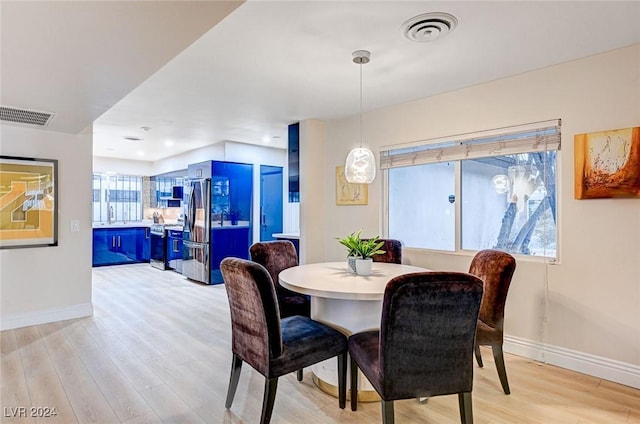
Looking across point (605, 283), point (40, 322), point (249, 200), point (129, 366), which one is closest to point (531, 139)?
point (605, 283)

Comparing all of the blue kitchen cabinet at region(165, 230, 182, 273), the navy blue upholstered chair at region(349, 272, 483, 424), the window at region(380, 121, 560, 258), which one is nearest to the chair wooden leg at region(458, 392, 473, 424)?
the navy blue upholstered chair at region(349, 272, 483, 424)

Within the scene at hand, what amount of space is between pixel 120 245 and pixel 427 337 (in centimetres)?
771

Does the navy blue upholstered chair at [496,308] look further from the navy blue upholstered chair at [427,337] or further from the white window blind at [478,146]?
the white window blind at [478,146]

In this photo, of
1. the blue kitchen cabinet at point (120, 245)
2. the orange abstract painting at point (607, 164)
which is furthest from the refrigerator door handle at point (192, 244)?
the orange abstract painting at point (607, 164)

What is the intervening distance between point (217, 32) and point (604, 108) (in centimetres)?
289

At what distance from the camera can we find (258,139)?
6.04 m

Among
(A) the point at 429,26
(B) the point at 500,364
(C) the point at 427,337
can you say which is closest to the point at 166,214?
(A) the point at 429,26

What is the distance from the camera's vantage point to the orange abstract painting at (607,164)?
2.58m

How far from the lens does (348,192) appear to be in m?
4.57

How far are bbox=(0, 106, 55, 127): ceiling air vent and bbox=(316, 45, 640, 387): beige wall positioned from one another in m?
3.86

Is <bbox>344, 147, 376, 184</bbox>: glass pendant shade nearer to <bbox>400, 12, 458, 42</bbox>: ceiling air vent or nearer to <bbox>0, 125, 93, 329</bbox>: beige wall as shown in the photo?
<bbox>400, 12, 458, 42</bbox>: ceiling air vent

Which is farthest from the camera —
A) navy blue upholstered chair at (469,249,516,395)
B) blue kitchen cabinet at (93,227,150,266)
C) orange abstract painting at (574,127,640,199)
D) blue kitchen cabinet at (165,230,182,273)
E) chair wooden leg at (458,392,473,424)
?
blue kitchen cabinet at (93,227,150,266)

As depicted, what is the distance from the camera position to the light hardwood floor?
217 cm

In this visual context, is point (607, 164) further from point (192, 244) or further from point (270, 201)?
point (192, 244)
